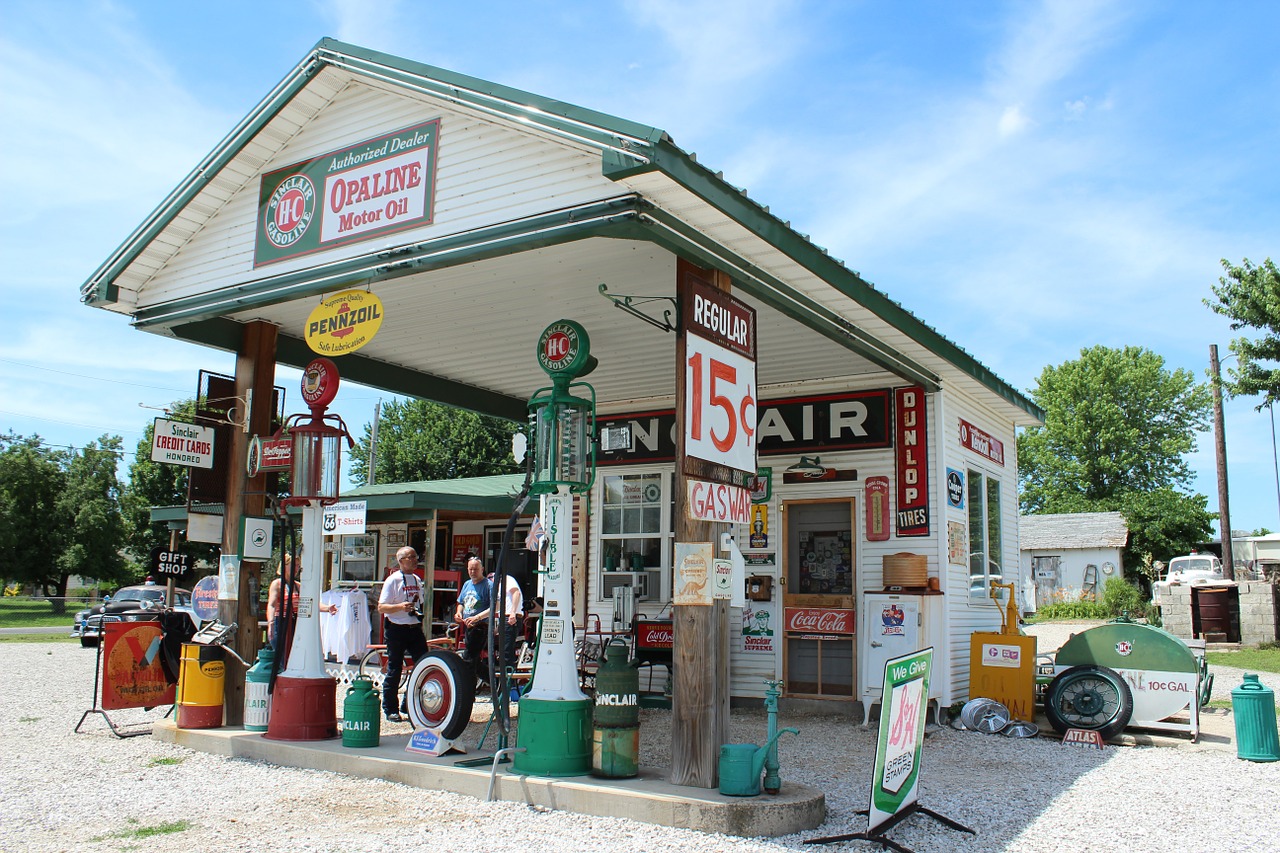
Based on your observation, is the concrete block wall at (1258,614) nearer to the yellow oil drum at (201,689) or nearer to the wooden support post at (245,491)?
the wooden support post at (245,491)

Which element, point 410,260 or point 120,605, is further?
point 120,605

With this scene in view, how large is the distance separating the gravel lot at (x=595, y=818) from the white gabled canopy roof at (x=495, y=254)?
345 centimetres

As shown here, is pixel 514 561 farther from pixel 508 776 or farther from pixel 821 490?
pixel 508 776

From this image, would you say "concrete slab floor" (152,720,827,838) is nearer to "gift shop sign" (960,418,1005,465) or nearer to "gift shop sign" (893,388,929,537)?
"gift shop sign" (893,388,929,537)

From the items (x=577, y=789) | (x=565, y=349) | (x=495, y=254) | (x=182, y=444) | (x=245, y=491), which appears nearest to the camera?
(x=577, y=789)

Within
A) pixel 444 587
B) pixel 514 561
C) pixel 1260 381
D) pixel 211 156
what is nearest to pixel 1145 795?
pixel 211 156

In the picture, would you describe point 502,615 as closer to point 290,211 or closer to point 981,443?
point 290,211

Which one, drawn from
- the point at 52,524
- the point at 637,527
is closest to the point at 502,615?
the point at 637,527

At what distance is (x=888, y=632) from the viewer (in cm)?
991

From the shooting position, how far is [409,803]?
20.5 ft

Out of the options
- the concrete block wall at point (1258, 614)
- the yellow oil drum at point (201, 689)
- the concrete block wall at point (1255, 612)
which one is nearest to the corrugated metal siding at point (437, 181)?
the yellow oil drum at point (201, 689)

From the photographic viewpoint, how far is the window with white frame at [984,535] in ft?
38.2

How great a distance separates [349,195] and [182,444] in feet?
9.12

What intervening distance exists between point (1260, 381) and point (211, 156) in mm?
20639
